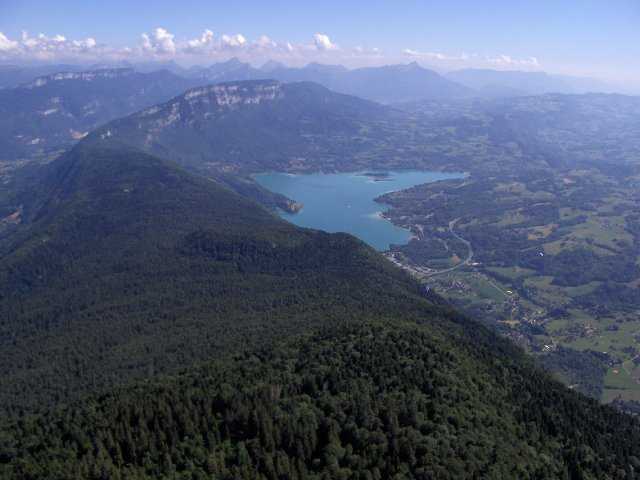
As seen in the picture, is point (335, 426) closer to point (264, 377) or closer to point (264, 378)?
point (264, 378)

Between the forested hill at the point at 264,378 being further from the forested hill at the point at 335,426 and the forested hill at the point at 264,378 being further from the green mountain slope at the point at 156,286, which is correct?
the green mountain slope at the point at 156,286

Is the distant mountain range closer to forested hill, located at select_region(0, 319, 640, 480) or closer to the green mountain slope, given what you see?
forested hill, located at select_region(0, 319, 640, 480)

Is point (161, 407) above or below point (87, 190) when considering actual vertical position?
above

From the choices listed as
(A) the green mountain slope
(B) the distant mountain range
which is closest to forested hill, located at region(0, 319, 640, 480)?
(B) the distant mountain range

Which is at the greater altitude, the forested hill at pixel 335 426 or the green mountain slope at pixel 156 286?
the forested hill at pixel 335 426

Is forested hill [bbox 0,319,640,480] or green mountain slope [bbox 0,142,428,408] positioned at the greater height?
forested hill [bbox 0,319,640,480]

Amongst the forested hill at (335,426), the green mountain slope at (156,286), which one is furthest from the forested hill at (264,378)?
the green mountain slope at (156,286)

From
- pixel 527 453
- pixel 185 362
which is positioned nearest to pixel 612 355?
pixel 527 453

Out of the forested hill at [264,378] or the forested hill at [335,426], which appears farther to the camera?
the forested hill at [264,378]

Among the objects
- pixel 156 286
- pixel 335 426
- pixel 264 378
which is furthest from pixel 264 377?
pixel 156 286

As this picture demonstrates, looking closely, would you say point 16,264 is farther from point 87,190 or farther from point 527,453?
point 527,453

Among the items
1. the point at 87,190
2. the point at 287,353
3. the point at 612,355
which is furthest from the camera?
the point at 87,190
